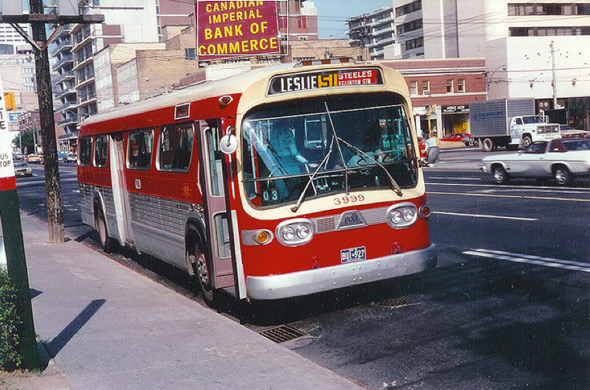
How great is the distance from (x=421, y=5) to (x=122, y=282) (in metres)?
99.9

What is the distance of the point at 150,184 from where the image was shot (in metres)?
11.4

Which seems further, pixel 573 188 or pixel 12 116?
pixel 573 188

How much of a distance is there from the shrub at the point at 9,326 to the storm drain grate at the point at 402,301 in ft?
14.7

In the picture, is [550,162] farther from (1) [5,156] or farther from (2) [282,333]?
(1) [5,156]

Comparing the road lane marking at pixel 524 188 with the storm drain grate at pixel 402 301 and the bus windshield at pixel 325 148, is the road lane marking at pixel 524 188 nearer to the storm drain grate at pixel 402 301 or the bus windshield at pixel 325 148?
the storm drain grate at pixel 402 301

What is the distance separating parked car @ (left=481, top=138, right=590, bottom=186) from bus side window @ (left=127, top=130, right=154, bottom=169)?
14.4 m

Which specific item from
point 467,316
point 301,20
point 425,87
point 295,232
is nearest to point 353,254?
point 295,232

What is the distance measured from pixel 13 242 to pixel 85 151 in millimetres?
10462

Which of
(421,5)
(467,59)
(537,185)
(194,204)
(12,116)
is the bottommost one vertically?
(537,185)

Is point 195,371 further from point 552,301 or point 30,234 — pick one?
point 30,234

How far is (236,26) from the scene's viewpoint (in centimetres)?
3609

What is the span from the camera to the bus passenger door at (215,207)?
8672mm

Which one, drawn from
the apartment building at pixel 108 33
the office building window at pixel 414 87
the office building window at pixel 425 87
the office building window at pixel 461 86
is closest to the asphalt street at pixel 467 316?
the office building window at pixel 414 87

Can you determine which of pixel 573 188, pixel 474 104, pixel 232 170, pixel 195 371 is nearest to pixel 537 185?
pixel 573 188
